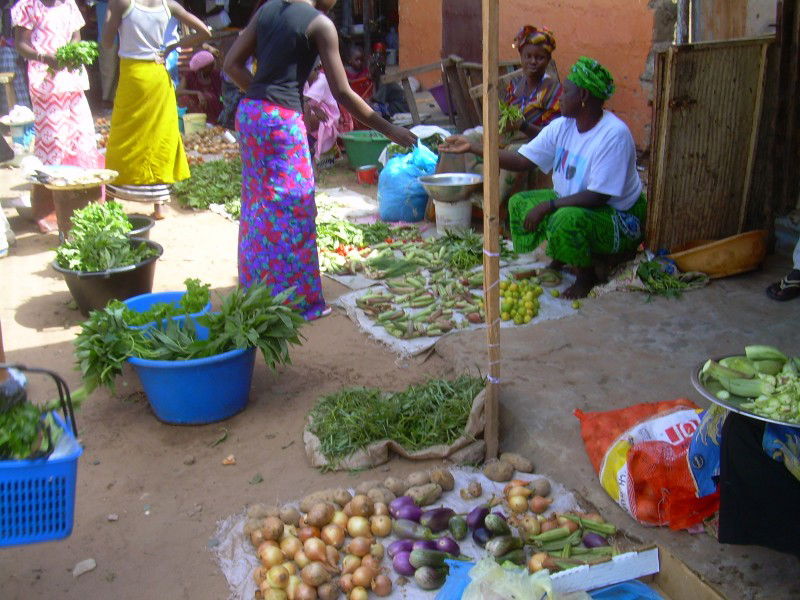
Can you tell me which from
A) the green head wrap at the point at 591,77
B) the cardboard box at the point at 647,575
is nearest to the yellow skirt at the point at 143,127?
the green head wrap at the point at 591,77

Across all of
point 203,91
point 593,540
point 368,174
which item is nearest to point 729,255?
point 593,540

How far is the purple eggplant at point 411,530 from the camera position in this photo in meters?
2.85

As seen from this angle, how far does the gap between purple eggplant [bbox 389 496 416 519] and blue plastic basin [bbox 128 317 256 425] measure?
112 cm

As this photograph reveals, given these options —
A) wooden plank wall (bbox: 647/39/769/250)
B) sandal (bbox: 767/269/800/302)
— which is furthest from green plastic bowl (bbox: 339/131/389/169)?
sandal (bbox: 767/269/800/302)

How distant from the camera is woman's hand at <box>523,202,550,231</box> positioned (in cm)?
500

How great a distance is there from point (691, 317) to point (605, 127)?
128cm

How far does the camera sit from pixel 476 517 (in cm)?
289

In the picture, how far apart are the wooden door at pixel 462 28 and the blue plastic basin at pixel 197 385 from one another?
24.8 ft

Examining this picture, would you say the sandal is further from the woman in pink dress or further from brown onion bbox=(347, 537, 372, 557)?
the woman in pink dress

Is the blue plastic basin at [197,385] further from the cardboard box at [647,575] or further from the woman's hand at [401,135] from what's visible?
the cardboard box at [647,575]

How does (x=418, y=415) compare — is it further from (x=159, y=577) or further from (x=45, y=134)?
(x=45, y=134)

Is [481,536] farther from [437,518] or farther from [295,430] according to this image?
[295,430]

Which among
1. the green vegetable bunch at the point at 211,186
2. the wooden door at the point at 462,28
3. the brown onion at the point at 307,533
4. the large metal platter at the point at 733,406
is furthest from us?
the wooden door at the point at 462,28

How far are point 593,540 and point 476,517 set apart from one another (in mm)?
417
